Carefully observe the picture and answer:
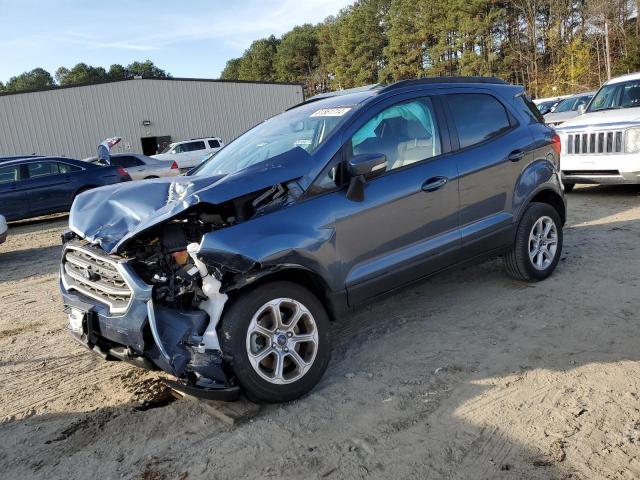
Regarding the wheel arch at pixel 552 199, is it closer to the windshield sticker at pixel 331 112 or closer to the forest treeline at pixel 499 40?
the windshield sticker at pixel 331 112

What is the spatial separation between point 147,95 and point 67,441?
101ft

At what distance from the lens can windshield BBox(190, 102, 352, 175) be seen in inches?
155

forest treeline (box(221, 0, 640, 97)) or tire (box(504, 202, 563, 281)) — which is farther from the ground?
forest treeline (box(221, 0, 640, 97))

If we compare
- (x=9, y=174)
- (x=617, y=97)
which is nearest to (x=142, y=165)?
(x=9, y=174)

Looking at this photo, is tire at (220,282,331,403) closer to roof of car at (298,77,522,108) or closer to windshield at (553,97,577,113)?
roof of car at (298,77,522,108)

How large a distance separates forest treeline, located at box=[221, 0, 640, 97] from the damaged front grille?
42721 mm

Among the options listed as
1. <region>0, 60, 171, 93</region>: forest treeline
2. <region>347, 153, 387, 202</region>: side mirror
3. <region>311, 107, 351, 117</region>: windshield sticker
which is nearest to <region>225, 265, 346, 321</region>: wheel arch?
<region>347, 153, 387, 202</region>: side mirror

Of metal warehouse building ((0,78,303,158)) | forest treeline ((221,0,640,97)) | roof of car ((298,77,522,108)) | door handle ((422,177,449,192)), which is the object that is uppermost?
forest treeline ((221,0,640,97))

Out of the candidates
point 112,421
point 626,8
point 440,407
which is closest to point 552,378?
point 440,407

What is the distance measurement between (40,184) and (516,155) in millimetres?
11619

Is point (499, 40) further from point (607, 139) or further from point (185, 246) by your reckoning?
point (185, 246)

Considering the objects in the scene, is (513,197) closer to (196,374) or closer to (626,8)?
(196,374)

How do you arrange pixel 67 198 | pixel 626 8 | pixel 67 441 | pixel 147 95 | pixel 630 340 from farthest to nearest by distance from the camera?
pixel 626 8 → pixel 147 95 → pixel 67 198 → pixel 630 340 → pixel 67 441

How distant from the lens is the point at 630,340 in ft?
12.7
